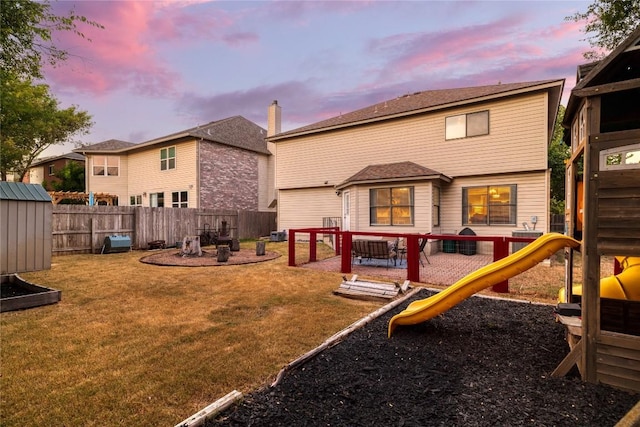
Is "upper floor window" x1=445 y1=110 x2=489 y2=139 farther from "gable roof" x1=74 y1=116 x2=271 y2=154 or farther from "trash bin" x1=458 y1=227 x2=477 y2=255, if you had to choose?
"gable roof" x1=74 y1=116 x2=271 y2=154

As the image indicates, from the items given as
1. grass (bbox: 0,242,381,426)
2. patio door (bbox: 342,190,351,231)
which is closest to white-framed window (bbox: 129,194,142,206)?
patio door (bbox: 342,190,351,231)

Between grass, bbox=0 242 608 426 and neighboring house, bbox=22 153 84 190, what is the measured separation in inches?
1355

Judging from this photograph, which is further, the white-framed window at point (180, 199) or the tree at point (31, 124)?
the tree at point (31, 124)

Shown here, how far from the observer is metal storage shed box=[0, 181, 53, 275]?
19.8 feet

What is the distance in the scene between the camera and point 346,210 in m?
15.8

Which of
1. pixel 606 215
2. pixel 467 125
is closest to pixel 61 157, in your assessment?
pixel 467 125

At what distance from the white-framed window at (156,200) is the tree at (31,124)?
12336mm

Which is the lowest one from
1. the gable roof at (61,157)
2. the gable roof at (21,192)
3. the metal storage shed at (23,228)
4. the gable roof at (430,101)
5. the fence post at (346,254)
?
the fence post at (346,254)

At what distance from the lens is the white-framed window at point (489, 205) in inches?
508

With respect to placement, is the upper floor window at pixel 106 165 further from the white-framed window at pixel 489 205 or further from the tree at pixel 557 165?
the tree at pixel 557 165

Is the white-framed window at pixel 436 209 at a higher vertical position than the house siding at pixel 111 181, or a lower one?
lower

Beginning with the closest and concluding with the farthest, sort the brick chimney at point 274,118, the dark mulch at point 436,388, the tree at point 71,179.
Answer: the dark mulch at point 436,388
the brick chimney at point 274,118
the tree at point 71,179

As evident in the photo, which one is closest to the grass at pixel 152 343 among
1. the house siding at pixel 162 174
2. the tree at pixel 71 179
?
the house siding at pixel 162 174

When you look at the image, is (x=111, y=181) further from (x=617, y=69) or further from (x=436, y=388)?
(x=617, y=69)
